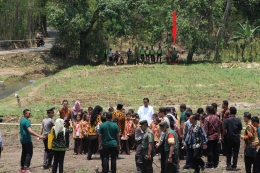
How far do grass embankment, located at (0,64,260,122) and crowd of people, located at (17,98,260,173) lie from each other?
213 inches

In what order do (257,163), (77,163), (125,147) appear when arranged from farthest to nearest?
(125,147), (77,163), (257,163)

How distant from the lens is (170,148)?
10.5m

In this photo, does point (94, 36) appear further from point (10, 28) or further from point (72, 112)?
point (72, 112)

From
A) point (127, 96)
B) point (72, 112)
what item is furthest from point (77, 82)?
point (72, 112)

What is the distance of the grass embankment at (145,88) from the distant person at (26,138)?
257 inches

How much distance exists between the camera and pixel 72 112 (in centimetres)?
1455

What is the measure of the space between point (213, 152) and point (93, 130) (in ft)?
10.3

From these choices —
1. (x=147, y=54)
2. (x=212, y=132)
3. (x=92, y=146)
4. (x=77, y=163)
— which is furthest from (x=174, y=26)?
(x=212, y=132)

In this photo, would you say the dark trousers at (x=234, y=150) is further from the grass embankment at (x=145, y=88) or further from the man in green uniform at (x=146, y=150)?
the grass embankment at (x=145, y=88)

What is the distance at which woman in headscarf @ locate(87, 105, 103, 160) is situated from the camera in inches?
511

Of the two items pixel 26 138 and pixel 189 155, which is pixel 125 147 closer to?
pixel 189 155

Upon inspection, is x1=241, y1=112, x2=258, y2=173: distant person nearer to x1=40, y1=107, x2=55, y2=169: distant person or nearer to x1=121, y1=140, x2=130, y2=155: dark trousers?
x1=121, y1=140, x2=130, y2=155: dark trousers

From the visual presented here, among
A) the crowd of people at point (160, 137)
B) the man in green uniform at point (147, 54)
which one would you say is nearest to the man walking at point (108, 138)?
the crowd of people at point (160, 137)

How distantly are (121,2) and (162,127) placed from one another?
89.3 ft
